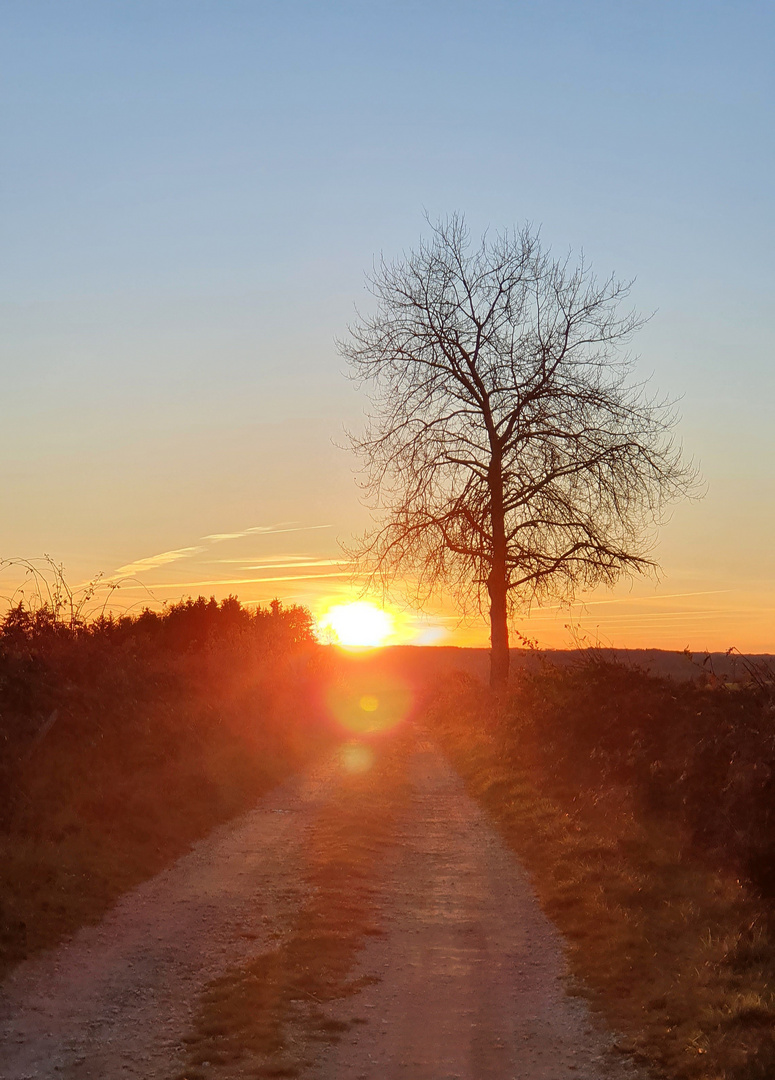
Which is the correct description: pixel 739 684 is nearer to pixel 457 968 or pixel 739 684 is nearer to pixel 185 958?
pixel 457 968

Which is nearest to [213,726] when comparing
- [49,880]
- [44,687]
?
[44,687]

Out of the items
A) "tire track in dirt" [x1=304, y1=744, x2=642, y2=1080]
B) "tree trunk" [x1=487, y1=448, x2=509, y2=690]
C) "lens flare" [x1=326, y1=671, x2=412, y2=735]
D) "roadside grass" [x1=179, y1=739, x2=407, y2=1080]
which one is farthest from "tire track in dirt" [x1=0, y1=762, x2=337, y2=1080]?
"lens flare" [x1=326, y1=671, x2=412, y2=735]

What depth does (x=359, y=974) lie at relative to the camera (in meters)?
7.96

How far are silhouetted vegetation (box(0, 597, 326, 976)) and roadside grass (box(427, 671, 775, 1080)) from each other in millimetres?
4974

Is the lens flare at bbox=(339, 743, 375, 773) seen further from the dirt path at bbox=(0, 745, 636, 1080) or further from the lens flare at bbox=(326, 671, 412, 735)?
the dirt path at bbox=(0, 745, 636, 1080)

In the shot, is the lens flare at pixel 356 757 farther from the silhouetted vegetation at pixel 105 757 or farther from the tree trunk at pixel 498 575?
the tree trunk at pixel 498 575

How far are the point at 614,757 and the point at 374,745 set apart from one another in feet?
44.3

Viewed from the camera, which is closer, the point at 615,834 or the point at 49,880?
the point at 49,880

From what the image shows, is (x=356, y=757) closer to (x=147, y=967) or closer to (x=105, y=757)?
(x=105, y=757)

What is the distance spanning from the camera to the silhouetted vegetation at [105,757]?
10.2m

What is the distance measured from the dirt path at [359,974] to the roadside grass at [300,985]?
0.13m

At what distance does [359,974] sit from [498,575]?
19.2 metres

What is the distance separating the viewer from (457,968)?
26.8 ft

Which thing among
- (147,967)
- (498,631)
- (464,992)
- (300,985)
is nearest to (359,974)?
(300,985)
